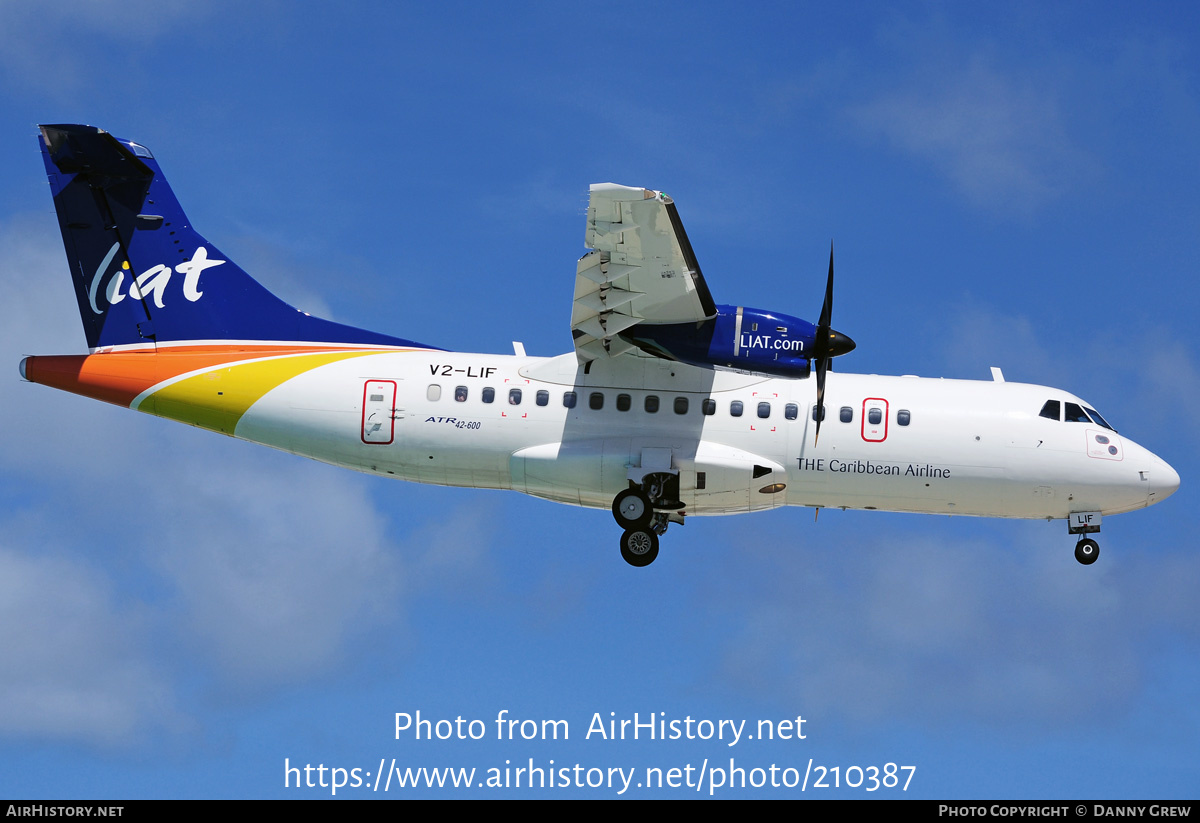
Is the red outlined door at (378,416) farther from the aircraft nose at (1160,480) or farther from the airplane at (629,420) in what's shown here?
the aircraft nose at (1160,480)

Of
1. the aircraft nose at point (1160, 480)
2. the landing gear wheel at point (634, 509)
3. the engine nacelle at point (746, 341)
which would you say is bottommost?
the landing gear wheel at point (634, 509)

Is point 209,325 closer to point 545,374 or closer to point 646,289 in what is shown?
point 545,374

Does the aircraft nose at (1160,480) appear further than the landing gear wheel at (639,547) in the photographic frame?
Yes

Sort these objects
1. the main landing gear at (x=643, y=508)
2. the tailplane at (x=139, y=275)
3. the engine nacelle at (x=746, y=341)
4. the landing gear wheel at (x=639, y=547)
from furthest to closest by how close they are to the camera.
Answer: the tailplane at (x=139, y=275)
the landing gear wheel at (x=639, y=547)
the main landing gear at (x=643, y=508)
the engine nacelle at (x=746, y=341)

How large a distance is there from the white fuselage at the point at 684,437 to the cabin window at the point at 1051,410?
168mm

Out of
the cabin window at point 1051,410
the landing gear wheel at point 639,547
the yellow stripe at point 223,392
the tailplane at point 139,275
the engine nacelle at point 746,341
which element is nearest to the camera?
the engine nacelle at point 746,341

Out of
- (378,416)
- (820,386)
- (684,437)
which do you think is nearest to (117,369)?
(378,416)

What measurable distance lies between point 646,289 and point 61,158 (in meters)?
11.5

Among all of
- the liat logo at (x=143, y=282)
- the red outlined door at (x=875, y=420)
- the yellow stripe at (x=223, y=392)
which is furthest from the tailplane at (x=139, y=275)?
the red outlined door at (x=875, y=420)

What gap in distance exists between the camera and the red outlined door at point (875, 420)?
84.1ft

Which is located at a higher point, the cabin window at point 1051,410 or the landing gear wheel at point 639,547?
the cabin window at point 1051,410

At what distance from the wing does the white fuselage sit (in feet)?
3.74

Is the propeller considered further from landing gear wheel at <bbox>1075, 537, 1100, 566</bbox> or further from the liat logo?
the liat logo
